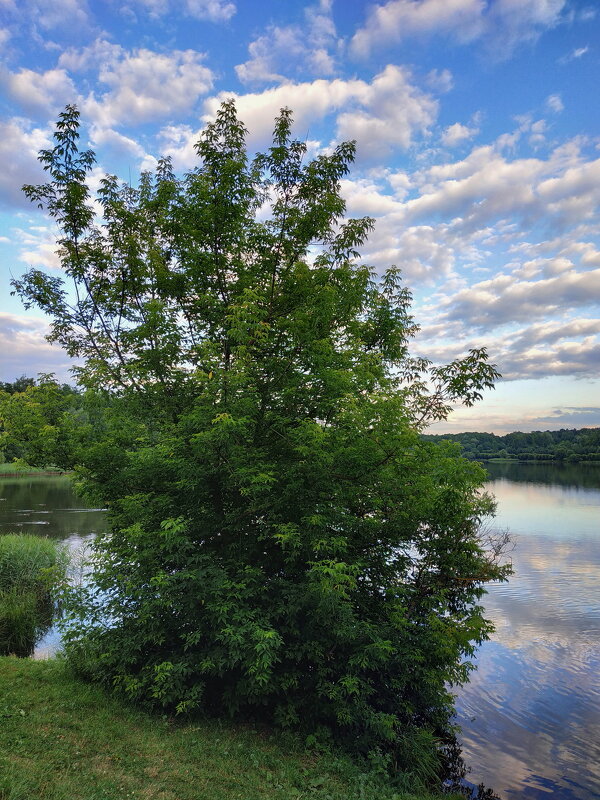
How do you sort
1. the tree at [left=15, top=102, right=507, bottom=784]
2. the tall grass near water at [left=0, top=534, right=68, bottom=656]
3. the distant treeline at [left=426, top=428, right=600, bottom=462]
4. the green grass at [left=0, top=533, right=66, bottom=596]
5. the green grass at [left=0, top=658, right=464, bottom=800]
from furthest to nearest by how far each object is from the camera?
1. the distant treeline at [left=426, top=428, right=600, bottom=462]
2. the green grass at [left=0, top=533, right=66, bottom=596]
3. the tall grass near water at [left=0, top=534, right=68, bottom=656]
4. the tree at [left=15, top=102, right=507, bottom=784]
5. the green grass at [left=0, top=658, right=464, bottom=800]

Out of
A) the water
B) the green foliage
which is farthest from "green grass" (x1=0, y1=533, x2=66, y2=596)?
the green foliage

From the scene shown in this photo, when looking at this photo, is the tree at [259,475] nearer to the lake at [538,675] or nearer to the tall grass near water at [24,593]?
the lake at [538,675]

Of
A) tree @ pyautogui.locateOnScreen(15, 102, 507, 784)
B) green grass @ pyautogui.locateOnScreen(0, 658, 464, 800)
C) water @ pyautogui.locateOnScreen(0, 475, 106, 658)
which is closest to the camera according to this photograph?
green grass @ pyautogui.locateOnScreen(0, 658, 464, 800)

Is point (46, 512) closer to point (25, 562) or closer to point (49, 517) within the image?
point (49, 517)

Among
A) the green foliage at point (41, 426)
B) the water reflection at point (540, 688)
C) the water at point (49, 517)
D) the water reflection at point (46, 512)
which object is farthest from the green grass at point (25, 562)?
the water reflection at point (540, 688)

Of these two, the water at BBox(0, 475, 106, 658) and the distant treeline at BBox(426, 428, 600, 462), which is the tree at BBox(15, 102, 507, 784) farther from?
the distant treeline at BBox(426, 428, 600, 462)

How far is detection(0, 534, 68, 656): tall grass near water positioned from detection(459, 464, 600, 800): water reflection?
34.6 ft

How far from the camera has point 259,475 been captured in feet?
21.1

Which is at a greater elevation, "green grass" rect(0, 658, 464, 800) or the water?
"green grass" rect(0, 658, 464, 800)

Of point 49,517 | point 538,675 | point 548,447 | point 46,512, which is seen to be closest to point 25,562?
point 538,675

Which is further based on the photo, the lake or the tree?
the lake

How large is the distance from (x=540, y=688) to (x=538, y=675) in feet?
2.54

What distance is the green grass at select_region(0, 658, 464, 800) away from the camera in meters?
5.29

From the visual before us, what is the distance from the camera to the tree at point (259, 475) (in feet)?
22.5
